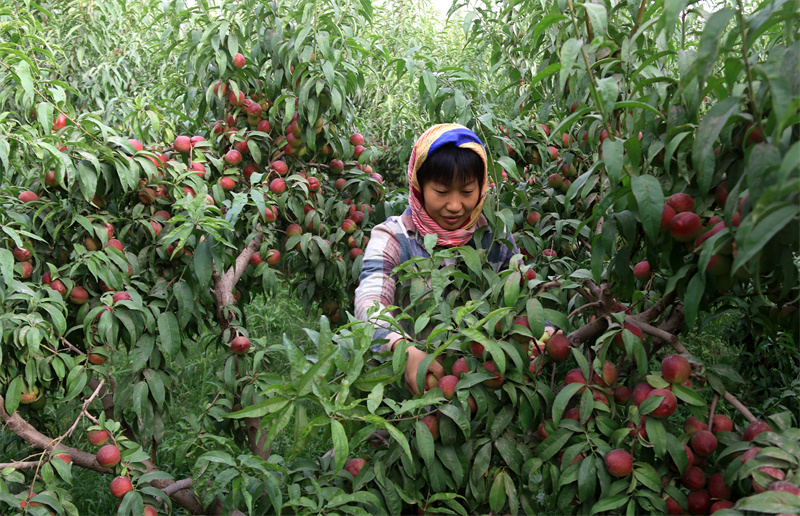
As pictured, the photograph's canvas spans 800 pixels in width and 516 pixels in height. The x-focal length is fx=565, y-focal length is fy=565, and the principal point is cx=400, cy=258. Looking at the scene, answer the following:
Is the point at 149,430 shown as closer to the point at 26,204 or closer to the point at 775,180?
the point at 26,204

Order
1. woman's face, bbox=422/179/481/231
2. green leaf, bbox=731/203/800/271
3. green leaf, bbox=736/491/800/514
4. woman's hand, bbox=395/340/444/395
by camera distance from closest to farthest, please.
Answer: green leaf, bbox=731/203/800/271
green leaf, bbox=736/491/800/514
woman's hand, bbox=395/340/444/395
woman's face, bbox=422/179/481/231

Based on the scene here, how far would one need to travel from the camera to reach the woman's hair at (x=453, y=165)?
5.38ft

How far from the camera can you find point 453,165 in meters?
1.64

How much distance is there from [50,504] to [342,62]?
1644mm

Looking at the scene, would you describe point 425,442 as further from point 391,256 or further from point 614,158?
point 391,256

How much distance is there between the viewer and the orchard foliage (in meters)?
0.86

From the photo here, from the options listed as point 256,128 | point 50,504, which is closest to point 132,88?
point 256,128

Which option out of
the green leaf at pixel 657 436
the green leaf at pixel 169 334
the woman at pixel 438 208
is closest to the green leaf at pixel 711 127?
the green leaf at pixel 657 436

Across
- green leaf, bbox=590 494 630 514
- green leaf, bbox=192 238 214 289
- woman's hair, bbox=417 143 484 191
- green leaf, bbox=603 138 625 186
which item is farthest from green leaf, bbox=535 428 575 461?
green leaf, bbox=192 238 214 289

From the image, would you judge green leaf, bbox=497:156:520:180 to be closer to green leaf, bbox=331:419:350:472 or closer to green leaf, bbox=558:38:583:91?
green leaf, bbox=558:38:583:91

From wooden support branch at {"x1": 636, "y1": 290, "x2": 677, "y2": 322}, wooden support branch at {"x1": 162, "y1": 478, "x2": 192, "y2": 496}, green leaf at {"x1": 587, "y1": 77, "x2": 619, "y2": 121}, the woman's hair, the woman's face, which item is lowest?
wooden support branch at {"x1": 162, "y1": 478, "x2": 192, "y2": 496}

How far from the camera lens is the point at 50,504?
51.5 inches

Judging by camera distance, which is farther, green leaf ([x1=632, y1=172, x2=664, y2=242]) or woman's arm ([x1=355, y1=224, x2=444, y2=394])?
woman's arm ([x1=355, y1=224, x2=444, y2=394])

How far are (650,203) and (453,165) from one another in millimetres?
838
